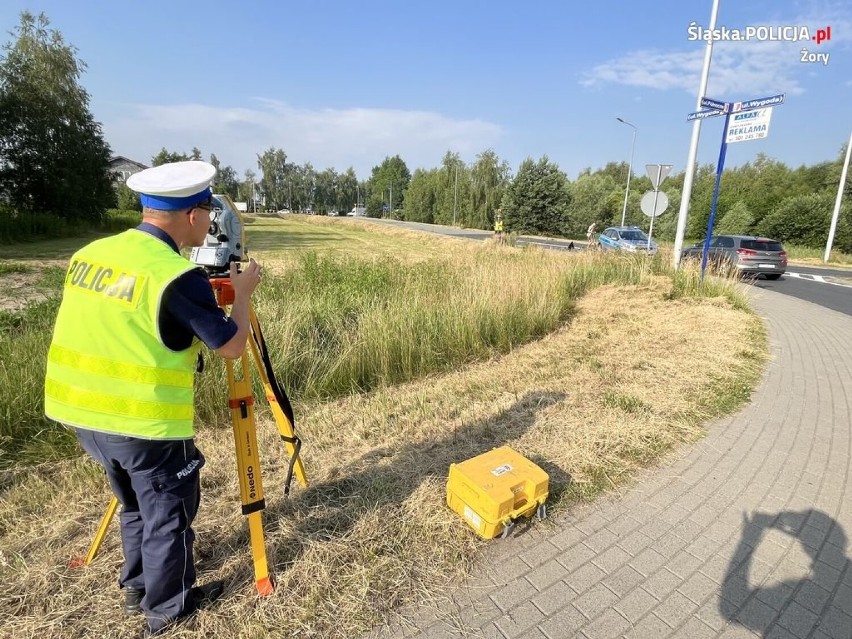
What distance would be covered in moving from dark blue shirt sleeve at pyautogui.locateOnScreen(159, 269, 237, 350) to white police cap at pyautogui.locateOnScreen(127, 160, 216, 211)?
0.31 m

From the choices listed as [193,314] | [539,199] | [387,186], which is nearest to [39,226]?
[193,314]

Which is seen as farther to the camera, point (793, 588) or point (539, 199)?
point (539, 199)

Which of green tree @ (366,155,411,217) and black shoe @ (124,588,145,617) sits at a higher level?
green tree @ (366,155,411,217)

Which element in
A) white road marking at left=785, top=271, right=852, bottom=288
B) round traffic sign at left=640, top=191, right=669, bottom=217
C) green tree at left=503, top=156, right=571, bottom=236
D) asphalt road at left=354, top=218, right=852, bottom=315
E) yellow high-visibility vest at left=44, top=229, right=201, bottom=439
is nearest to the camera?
yellow high-visibility vest at left=44, top=229, right=201, bottom=439

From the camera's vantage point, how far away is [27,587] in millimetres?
1926

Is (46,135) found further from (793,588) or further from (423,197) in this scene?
(423,197)

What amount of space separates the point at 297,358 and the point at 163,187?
3.27 metres

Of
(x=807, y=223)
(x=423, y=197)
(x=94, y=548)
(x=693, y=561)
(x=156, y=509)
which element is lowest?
(x=693, y=561)

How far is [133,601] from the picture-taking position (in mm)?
1833

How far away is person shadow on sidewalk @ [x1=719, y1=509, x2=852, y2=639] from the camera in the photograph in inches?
75.3

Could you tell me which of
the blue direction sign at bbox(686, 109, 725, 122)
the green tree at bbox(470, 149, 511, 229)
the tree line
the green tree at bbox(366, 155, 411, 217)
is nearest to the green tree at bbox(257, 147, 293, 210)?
the tree line

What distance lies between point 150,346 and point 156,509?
67 centimetres

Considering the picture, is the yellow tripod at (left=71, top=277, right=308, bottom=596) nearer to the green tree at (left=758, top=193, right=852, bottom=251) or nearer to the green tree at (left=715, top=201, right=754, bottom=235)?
the green tree at (left=758, top=193, right=852, bottom=251)

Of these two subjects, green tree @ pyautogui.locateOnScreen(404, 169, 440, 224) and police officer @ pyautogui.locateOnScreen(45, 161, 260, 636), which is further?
green tree @ pyautogui.locateOnScreen(404, 169, 440, 224)
